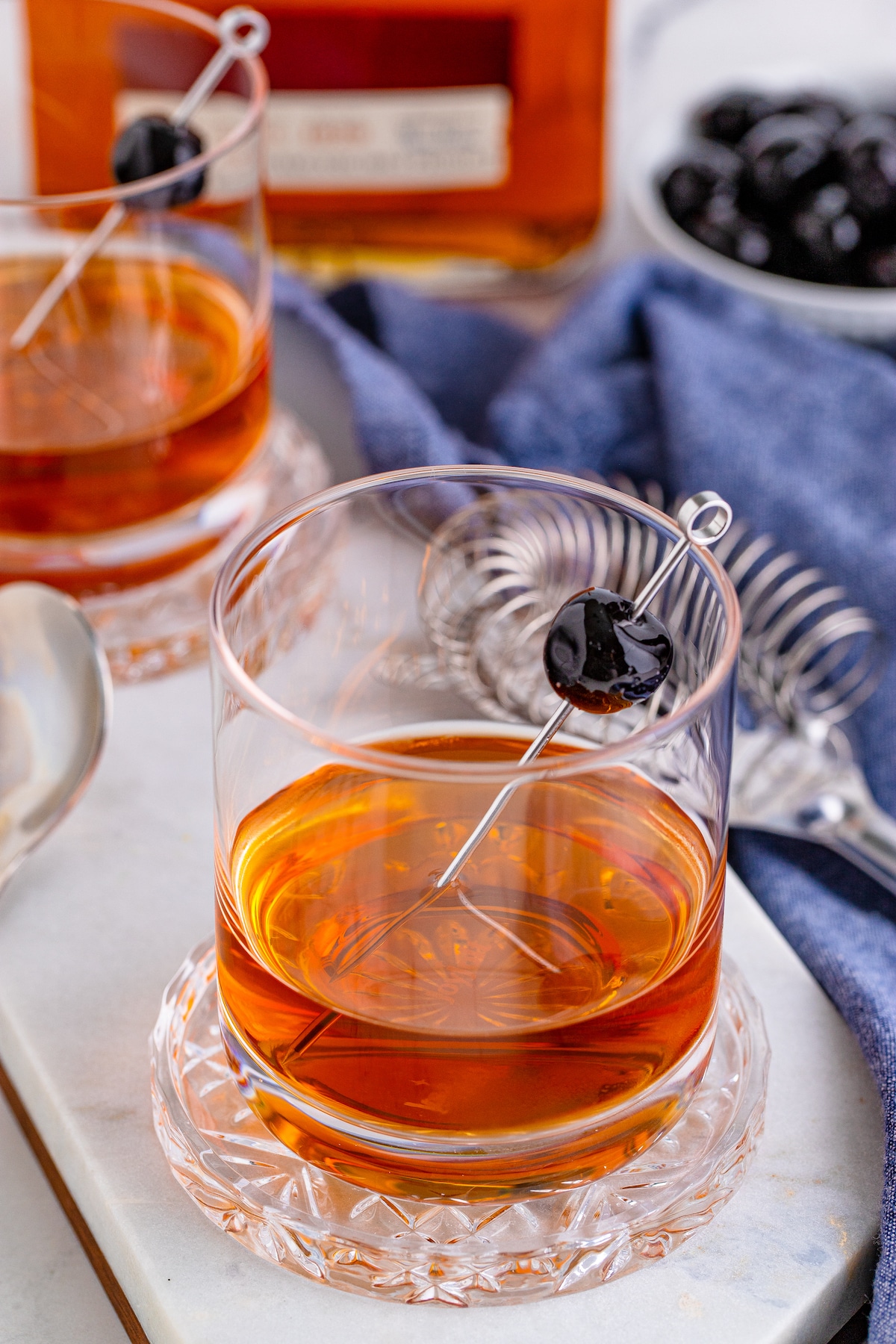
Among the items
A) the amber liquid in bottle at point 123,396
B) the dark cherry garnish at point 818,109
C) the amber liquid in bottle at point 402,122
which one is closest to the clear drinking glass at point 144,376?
the amber liquid in bottle at point 123,396

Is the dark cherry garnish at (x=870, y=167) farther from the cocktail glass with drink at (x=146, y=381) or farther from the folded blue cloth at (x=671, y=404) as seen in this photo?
the cocktail glass with drink at (x=146, y=381)

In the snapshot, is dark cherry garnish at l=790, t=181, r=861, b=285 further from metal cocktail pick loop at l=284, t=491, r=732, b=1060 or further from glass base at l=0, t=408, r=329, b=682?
metal cocktail pick loop at l=284, t=491, r=732, b=1060

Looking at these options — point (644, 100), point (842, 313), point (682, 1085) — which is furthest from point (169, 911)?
point (644, 100)

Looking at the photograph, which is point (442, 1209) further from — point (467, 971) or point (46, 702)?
point (46, 702)

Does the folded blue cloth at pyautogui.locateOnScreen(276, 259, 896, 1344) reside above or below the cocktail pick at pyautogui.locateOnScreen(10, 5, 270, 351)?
below

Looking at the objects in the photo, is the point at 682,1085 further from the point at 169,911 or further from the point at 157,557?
the point at 157,557

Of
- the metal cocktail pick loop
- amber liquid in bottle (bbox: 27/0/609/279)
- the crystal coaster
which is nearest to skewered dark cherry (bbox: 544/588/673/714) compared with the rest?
Result: the metal cocktail pick loop

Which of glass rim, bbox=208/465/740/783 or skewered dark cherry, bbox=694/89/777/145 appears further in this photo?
skewered dark cherry, bbox=694/89/777/145
